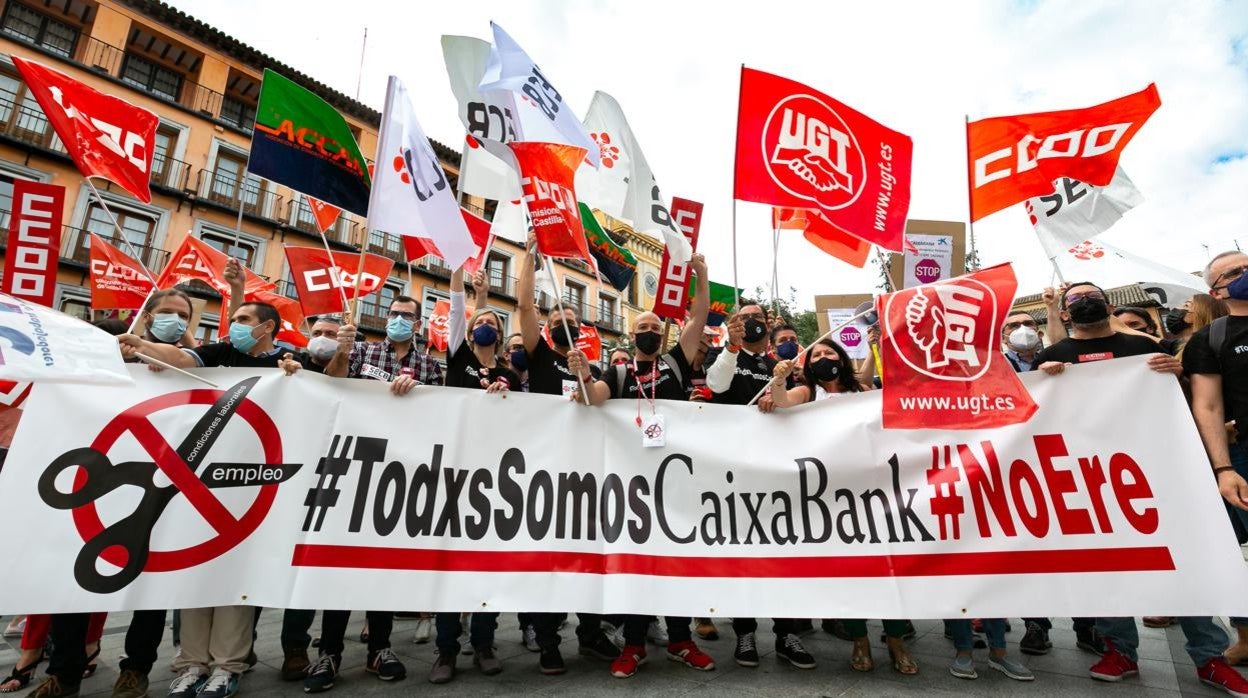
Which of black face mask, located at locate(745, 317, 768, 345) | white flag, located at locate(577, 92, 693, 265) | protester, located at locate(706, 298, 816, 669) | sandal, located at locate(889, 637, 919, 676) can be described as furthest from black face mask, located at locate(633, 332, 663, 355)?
sandal, located at locate(889, 637, 919, 676)

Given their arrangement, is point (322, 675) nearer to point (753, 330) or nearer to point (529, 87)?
point (753, 330)

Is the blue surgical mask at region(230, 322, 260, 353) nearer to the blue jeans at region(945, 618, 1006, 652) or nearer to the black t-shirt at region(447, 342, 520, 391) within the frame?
the black t-shirt at region(447, 342, 520, 391)

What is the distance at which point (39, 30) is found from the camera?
1814 cm

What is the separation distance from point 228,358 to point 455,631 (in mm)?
2227

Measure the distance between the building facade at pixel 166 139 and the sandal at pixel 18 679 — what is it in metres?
15.9

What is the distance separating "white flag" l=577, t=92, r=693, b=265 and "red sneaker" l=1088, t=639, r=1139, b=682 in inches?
143

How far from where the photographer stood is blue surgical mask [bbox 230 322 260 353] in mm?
3715

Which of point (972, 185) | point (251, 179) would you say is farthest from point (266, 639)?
point (251, 179)

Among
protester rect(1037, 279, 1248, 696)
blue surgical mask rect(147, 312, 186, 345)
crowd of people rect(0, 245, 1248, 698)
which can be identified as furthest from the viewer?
blue surgical mask rect(147, 312, 186, 345)

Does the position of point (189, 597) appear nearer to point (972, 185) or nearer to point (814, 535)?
point (814, 535)

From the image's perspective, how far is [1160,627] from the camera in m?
4.20

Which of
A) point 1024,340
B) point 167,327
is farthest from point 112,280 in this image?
point 1024,340

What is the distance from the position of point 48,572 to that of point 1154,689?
5.48 meters

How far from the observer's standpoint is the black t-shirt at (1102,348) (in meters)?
3.50
